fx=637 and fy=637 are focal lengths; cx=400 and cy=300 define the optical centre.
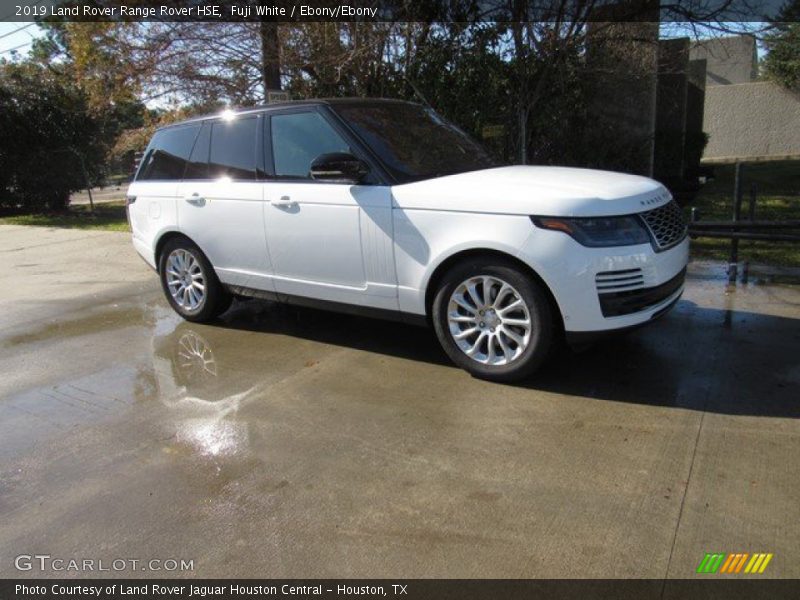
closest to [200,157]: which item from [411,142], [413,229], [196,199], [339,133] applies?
[196,199]

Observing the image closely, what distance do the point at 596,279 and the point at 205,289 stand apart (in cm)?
351

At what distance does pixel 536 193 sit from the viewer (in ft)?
12.7

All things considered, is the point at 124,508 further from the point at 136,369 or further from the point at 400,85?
the point at 400,85

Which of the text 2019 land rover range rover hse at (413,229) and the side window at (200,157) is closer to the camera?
the text 2019 land rover range rover hse at (413,229)

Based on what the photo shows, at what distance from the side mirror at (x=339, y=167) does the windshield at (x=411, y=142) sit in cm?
20

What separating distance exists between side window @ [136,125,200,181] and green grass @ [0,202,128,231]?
7.50 meters

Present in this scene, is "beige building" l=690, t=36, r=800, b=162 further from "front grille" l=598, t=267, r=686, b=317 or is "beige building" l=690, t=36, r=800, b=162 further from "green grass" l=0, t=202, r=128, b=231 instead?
"front grille" l=598, t=267, r=686, b=317

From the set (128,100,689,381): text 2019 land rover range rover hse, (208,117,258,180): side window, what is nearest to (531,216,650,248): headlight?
(128,100,689,381): text 2019 land rover range rover hse

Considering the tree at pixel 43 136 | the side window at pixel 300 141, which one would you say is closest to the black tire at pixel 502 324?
the side window at pixel 300 141

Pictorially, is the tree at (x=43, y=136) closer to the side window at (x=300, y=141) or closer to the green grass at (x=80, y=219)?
the green grass at (x=80, y=219)

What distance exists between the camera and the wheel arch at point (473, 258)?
12.9 feet

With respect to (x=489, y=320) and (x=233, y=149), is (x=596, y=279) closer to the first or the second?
(x=489, y=320)

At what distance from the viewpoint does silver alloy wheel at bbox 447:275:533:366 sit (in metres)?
4.01
